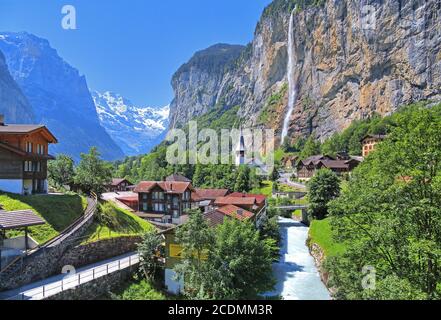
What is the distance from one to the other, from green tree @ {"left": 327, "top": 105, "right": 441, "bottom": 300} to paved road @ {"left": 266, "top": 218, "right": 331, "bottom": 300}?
1153 cm

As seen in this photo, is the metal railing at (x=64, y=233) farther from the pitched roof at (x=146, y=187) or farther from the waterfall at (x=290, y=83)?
the waterfall at (x=290, y=83)

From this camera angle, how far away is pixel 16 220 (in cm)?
2159

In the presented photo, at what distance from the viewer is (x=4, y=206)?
28484mm

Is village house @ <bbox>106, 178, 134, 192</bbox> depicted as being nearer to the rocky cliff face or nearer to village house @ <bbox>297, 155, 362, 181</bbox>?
village house @ <bbox>297, 155, 362, 181</bbox>

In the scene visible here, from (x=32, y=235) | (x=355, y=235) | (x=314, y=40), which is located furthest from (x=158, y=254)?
(x=314, y=40)

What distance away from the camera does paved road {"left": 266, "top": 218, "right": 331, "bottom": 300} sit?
94.1 ft

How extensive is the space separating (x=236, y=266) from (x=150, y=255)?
10686mm

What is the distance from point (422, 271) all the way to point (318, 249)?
83.5ft

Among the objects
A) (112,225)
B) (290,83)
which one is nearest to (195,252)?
(112,225)

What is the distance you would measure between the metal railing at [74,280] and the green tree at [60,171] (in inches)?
971

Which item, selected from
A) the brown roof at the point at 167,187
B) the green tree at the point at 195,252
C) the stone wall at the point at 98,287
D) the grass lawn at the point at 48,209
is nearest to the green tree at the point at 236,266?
the green tree at the point at 195,252

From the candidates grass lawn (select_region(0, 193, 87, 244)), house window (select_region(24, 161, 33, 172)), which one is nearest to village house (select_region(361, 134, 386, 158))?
grass lawn (select_region(0, 193, 87, 244))

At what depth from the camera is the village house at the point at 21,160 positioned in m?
32.2
